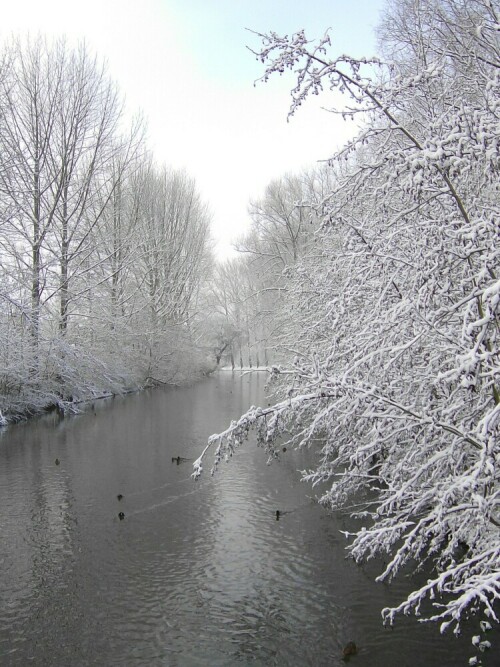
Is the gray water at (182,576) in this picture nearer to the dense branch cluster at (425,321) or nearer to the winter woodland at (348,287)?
the winter woodland at (348,287)

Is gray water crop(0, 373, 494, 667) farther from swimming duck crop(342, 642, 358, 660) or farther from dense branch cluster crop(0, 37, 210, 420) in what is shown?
dense branch cluster crop(0, 37, 210, 420)

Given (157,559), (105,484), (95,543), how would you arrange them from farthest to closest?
(105,484) < (95,543) < (157,559)

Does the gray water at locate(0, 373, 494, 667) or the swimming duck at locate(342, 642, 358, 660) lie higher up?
the gray water at locate(0, 373, 494, 667)

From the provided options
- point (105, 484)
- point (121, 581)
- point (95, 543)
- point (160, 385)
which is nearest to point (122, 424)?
point (105, 484)

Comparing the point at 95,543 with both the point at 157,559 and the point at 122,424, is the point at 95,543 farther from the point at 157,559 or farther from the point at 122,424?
the point at 122,424

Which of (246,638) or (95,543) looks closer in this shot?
(246,638)

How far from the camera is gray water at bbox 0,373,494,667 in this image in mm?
4352

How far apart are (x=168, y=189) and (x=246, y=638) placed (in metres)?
31.9

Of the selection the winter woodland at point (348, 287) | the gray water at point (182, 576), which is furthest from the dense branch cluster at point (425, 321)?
the gray water at point (182, 576)

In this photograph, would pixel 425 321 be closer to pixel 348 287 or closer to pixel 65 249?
pixel 348 287

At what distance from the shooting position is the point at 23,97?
18938mm

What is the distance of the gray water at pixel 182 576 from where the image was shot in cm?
435

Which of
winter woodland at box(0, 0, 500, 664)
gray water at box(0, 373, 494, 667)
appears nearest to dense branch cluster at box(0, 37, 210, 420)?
winter woodland at box(0, 0, 500, 664)

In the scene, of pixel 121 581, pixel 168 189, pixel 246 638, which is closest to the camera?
pixel 246 638
